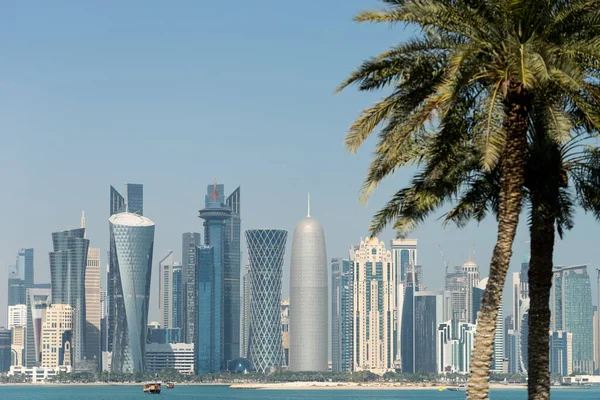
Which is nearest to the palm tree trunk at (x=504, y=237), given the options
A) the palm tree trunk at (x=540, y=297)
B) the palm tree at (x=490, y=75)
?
the palm tree at (x=490, y=75)

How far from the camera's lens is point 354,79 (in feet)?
86.9

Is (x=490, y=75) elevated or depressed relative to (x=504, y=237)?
elevated

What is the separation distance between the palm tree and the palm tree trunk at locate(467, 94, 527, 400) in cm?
2

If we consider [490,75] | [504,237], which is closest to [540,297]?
[504,237]

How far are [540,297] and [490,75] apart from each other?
7.13 metres

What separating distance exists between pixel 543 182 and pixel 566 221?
7.14ft

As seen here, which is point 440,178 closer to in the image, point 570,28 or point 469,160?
point 469,160

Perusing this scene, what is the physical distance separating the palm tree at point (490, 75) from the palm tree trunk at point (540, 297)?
3576 mm

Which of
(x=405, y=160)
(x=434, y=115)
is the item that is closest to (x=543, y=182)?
(x=405, y=160)

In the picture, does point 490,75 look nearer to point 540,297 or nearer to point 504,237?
point 504,237

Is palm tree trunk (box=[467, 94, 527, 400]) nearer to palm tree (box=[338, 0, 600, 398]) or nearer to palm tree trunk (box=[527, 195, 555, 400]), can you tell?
palm tree (box=[338, 0, 600, 398])

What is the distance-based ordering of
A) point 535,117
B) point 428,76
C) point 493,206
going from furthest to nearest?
point 493,206 → point 535,117 → point 428,76

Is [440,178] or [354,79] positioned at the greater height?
[354,79]

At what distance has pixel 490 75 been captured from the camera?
2488cm
